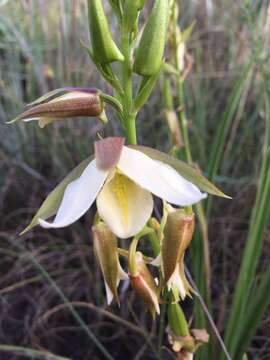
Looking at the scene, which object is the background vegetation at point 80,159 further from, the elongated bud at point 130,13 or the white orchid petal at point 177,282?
the elongated bud at point 130,13

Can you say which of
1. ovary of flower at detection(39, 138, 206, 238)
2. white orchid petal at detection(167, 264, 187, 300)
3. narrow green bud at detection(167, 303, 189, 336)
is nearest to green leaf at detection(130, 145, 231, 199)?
ovary of flower at detection(39, 138, 206, 238)

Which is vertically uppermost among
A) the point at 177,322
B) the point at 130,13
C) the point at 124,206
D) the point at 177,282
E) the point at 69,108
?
the point at 130,13

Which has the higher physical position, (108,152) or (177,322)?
Answer: (108,152)

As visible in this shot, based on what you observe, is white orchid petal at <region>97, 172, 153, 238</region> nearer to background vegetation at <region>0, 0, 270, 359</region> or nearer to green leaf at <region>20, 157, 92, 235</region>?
green leaf at <region>20, 157, 92, 235</region>

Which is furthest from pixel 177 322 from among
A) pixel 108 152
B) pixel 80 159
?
pixel 80 159

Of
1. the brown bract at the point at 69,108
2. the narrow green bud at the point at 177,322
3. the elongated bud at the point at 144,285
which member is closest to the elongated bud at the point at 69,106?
the brown bract at the point at 69,108

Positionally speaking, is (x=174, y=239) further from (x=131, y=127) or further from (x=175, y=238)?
(x=131, y=127)
